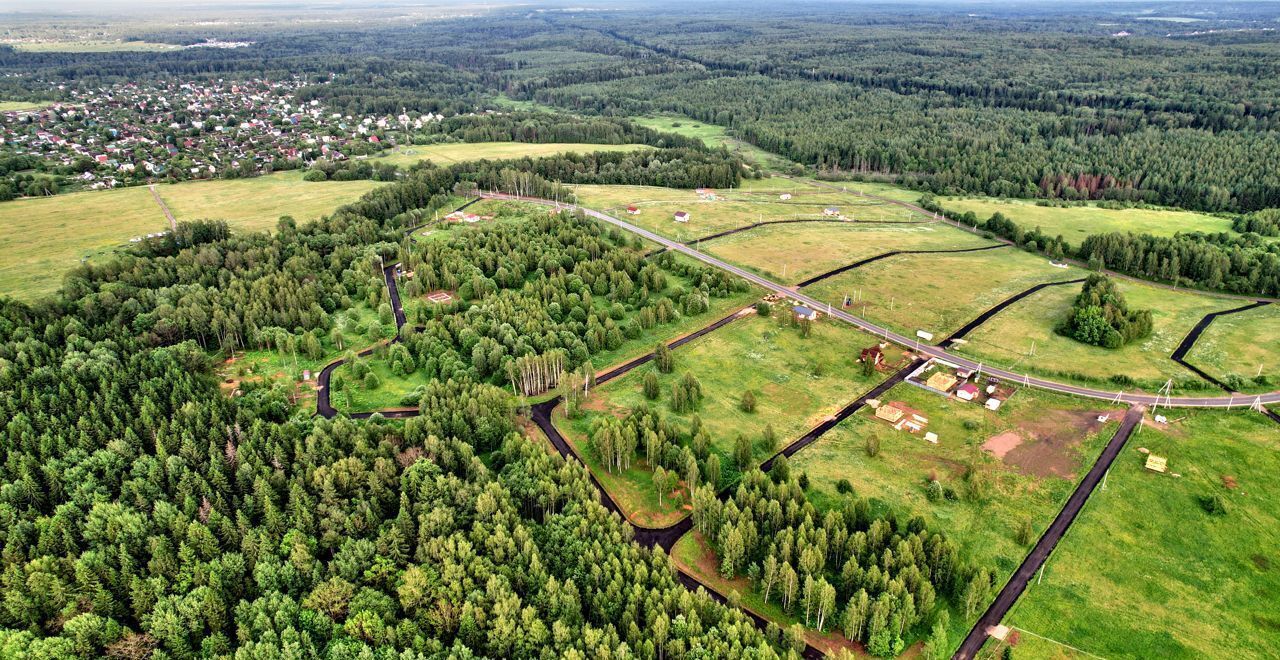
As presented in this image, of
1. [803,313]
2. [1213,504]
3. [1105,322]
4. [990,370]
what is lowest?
[1213,504]

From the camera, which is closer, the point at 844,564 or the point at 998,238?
the point at 844,564

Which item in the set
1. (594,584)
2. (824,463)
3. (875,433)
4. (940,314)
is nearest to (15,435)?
(594,584)

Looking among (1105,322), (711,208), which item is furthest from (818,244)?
(1105,322)

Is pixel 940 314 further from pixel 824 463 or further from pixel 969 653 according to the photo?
pixel 969 653

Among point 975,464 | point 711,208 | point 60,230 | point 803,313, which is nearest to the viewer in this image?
point 975,464

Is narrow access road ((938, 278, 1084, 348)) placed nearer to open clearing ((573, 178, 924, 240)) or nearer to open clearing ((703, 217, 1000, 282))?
open clearing ((703, 217, 1000, 282))

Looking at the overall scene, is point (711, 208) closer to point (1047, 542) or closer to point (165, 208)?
point (1047, 542)
